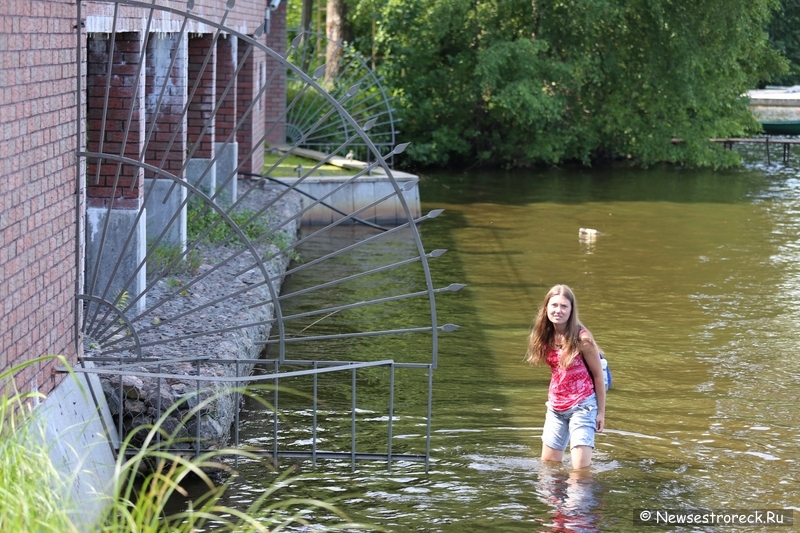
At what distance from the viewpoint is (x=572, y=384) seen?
6.75m

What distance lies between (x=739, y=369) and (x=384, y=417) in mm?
3358

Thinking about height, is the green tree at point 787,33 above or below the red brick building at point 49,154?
above

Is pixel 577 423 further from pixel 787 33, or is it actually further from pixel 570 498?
pixel 787 33

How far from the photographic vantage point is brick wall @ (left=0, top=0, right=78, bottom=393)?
16.8ft

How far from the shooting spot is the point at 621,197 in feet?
69.2

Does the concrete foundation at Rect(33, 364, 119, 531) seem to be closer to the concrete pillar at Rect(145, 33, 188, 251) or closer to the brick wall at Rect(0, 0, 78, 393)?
the brick wall at Rect(0, 0, 78, 393)

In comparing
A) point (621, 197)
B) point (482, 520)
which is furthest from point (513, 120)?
point (482, 520)

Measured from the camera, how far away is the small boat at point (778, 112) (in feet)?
107

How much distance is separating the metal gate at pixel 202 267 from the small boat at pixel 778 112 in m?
20.3

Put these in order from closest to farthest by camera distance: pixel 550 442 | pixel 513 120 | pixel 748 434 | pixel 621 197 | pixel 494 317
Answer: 1. pixel 550 442
2. pixel 748 434
3. pixel 494 317
4. pixel 621 197
5. pixel 513 120

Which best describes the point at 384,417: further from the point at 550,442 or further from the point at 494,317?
the point at 494,317

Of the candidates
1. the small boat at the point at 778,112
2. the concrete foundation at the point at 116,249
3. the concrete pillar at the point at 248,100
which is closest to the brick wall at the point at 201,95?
the concrete pillar at the point at 248,100

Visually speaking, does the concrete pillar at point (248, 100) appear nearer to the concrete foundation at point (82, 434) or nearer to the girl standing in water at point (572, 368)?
the girl standing in water at point (572, 368)

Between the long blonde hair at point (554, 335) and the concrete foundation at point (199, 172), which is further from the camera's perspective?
the concrete foundation at point (199, 172)
